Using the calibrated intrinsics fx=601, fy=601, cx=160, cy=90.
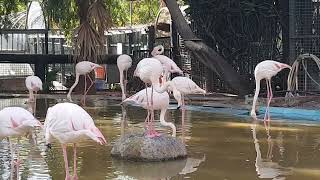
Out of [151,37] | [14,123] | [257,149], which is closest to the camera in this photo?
[14,123]

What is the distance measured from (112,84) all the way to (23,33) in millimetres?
4682

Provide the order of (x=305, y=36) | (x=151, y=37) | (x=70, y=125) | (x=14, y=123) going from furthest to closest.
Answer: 1. (x=151, y=37)
2. (x=305, y=36)
3. (x=14, y=123)
4. (x=70, y=125)

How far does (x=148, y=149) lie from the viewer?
326 inches

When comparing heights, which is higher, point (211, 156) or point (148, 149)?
point (148, 149)

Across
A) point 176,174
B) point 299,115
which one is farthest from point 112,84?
point 176,174

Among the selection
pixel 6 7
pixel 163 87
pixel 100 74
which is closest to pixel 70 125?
pixel 163 87

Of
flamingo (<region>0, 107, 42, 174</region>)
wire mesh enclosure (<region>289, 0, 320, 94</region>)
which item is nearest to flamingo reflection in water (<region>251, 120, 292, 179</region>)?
flamingo (<region>0, 107, 42, 174</region>)

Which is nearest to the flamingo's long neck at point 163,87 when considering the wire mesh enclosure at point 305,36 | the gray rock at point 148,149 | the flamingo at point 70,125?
the gray rock at point 148,149

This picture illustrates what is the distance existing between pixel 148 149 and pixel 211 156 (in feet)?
3.28

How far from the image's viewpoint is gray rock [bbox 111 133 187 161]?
8.27 meters

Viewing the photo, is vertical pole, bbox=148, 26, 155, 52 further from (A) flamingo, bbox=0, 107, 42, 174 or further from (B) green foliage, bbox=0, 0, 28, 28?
(A) flamingo, bbox=0, 107, 42, 174

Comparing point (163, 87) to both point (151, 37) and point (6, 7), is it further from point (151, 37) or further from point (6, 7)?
point (6, 7)

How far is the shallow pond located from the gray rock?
0.13 m

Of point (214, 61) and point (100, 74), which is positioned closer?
point (214, 61)
